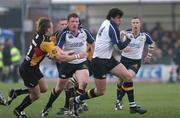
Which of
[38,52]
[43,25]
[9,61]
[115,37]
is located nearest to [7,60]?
[9,61]

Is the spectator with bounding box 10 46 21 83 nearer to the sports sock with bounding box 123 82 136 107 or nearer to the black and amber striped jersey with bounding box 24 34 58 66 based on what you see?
Answer: the sports sock with bounding box 123 82 136 107

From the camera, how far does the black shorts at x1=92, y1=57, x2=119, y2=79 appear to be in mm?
15070

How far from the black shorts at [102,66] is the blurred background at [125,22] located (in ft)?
58.8

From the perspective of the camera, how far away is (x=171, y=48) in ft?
113

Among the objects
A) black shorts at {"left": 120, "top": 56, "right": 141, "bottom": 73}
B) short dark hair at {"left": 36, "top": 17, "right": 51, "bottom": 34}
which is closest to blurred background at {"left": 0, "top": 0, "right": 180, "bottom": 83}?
black shorts at {"left": 120, "top": 56, "right": 141, "bottom": 73}

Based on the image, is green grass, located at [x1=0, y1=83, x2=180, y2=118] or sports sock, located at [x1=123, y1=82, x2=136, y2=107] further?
sports sock, located at [x1=123, y1=82, x2=136, y2=107]

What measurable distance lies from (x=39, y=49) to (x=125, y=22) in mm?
21877

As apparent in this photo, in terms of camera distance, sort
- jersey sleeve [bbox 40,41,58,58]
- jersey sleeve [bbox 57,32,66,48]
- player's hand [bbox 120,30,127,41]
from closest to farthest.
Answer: jersey sleeve [bbox 40,41,58,58] < jersey sleeve [bbox 57,32,66,48] < player's hand [bbox 120,30,127,41]

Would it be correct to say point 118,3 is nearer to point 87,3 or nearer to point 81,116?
point 87,3

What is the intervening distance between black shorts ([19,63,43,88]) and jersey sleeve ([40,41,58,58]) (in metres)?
0.68

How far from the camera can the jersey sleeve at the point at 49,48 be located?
1372 centimetres

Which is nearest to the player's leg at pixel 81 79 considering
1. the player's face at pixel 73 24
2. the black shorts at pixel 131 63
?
the player's face at pixel 73 24

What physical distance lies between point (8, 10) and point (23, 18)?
487 cm

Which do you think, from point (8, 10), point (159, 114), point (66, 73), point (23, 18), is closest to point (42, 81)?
point (66, 73)
